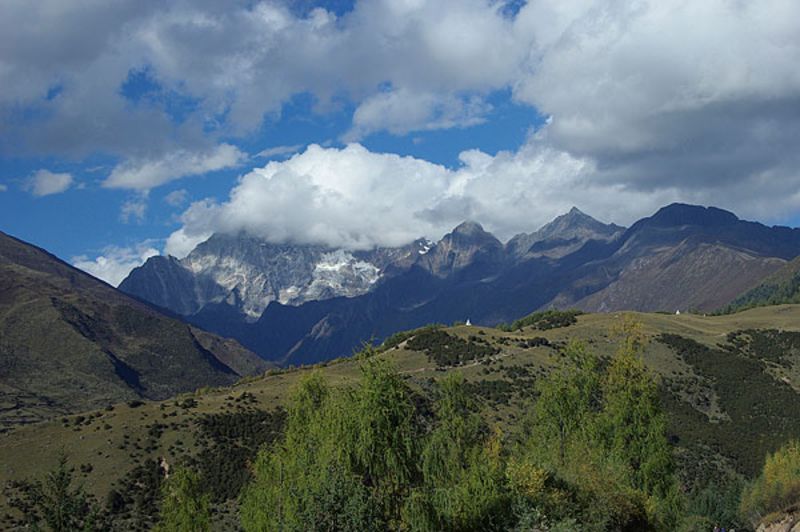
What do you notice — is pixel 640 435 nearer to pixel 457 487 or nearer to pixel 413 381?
pixel 457 487

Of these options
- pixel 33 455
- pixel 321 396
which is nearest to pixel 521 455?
pixel 321 396

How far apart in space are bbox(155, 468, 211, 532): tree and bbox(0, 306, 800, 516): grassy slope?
3162cm

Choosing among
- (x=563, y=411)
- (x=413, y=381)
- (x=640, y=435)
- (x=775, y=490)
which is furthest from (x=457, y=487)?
(x=413, y=381)

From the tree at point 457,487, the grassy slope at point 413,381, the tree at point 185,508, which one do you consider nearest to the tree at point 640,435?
the tree at point 457,487

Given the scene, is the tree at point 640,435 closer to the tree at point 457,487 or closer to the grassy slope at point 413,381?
the tree at point 457,487

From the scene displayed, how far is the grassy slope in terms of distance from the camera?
96.9 metres

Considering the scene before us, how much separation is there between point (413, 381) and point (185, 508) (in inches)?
3519

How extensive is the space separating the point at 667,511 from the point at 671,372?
11760 cm

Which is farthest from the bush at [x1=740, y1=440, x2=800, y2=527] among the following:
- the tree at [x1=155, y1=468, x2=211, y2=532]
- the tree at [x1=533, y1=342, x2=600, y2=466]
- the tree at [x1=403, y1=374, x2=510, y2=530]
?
the tree at [x1=155, y1=468, x2=211, y2=532]

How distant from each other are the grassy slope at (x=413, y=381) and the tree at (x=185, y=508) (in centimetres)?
3162

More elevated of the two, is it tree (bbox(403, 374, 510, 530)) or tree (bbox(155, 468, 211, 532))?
tree (bbox(403, 374, 510, 530))

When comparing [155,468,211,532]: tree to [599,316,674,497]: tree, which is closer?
[155,468,211,532]: tree

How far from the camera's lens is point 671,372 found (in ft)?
534

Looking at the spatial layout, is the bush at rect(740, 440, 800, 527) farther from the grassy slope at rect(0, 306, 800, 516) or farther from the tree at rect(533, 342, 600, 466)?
the tree at rect(533, 342, 600, 466)
